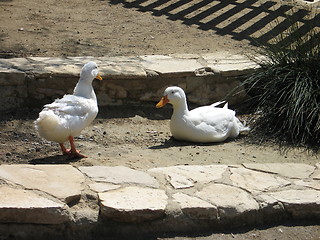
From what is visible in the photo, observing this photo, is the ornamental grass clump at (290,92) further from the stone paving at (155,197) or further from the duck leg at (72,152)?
the duck leg at (72,152)

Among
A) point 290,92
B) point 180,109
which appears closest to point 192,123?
point 180,109

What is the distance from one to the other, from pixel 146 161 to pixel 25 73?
1.84 m

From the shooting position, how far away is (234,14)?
1002 cm

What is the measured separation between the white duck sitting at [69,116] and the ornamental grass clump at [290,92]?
1849mm

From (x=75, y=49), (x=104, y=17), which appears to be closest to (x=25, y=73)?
(x=75, y=49)

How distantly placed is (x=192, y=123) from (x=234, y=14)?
13.6 ft

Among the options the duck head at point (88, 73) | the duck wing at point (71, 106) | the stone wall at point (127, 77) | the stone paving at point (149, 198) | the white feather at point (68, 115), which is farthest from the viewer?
the stone wall at point (127, 77)

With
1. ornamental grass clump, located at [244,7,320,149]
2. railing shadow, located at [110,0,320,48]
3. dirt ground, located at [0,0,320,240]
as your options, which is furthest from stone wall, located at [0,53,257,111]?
railing shadow, located at [110,0,320,48]

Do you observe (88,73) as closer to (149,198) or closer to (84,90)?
(84,90)

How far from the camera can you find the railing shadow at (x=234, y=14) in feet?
30.7

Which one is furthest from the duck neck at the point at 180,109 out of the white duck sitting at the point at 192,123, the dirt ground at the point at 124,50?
the dirt ground at the point at 124,50

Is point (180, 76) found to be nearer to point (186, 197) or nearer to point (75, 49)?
point (75, 49)

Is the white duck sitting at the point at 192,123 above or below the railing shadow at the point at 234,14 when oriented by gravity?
below

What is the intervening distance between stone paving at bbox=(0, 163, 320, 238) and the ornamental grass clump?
3.78 ft
